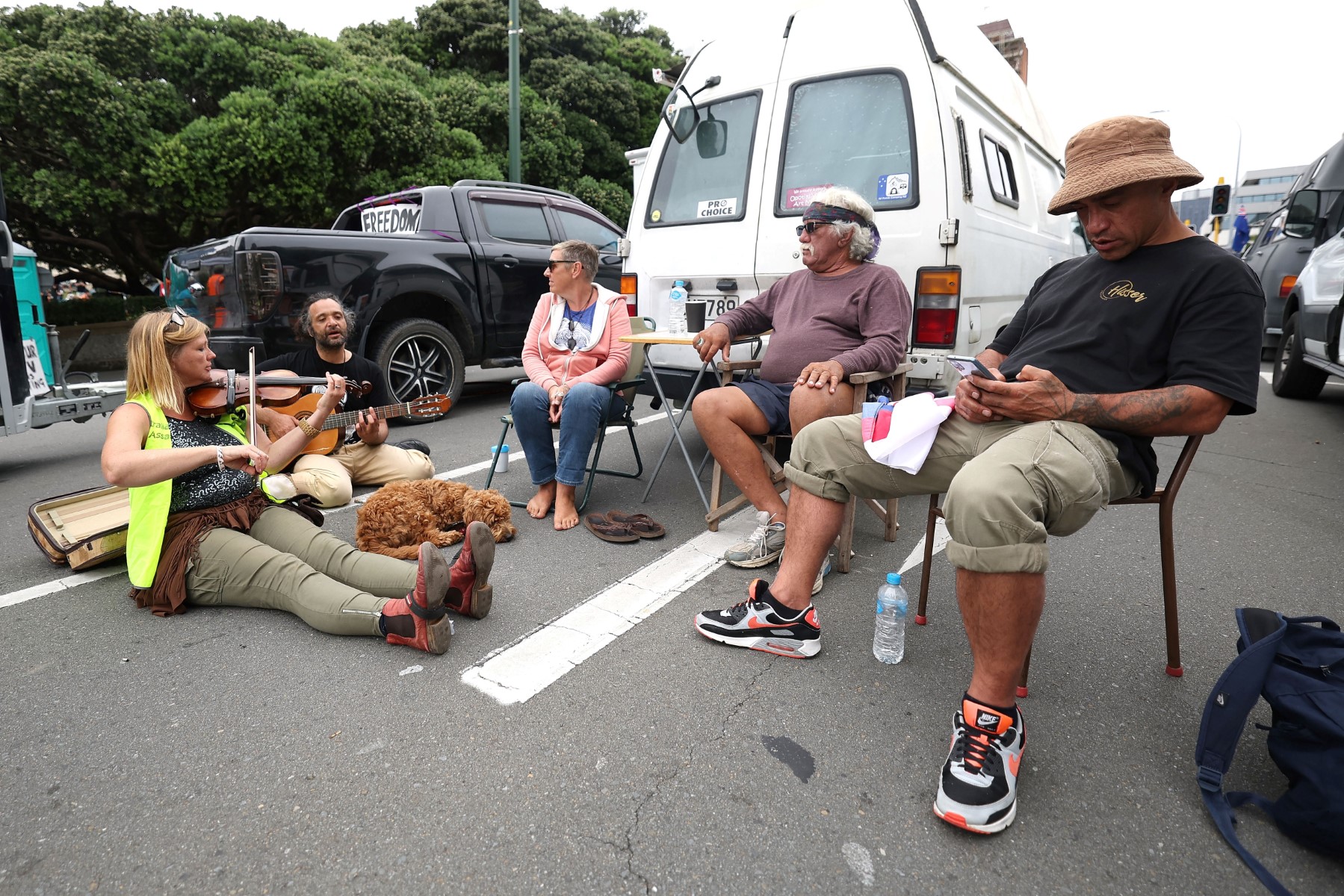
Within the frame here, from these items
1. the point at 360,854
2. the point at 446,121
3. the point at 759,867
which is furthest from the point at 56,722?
the point at 446,121

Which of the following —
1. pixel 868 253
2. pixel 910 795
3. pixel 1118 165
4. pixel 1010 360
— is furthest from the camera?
pixel 868 253

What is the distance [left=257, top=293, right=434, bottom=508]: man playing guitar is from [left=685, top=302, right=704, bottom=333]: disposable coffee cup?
1727 millimetres

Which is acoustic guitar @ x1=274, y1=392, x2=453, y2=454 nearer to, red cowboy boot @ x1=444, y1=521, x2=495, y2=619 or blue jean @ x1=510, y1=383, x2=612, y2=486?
blue jean @ x1=510, y1=383, x2=612, y2=486

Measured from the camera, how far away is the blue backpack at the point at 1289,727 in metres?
1.58

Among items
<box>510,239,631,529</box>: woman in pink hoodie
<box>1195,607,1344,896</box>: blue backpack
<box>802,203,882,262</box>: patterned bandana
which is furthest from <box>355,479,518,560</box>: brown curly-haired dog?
<box>1195,607,1344,896</box>: blue backpack

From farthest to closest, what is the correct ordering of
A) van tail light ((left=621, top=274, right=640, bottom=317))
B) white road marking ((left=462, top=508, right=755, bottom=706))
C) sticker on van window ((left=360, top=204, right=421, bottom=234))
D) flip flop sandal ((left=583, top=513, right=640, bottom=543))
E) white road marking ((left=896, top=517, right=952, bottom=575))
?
sticker on van window ((left=360, top=204, right=421, bottom=234)), van tail light ((left=621, top=274, right=640, bottom=317)), flip flop sandal ((left=583, top=513, right=640, bottom=543)), white road marking ((left=896, top=517, right=952, bottom=575)), white road marking ((left=462, top=508, right=755, bottom=706))

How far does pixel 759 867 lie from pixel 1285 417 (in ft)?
24.2

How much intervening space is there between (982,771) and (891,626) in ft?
2.34

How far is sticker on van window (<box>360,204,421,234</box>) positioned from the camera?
6375mm

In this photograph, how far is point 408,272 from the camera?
5.91 metres

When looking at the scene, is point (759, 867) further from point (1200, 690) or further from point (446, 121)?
point (446, 121)

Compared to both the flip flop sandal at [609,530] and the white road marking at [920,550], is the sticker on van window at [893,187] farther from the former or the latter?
the flip flop sandal at [609,530]

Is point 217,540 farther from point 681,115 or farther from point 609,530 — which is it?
point 681,115

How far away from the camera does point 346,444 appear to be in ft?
14.0
